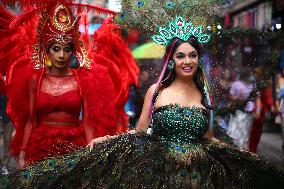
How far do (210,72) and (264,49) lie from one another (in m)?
1.50

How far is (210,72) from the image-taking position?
6.50 metres

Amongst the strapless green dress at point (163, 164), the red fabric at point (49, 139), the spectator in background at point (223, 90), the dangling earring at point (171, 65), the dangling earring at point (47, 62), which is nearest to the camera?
the strapless green dress at point (163, 164)

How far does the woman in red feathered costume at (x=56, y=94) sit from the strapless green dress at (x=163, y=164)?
87 cm

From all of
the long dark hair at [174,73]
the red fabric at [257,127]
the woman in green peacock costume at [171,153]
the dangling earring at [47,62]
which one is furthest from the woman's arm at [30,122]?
the red fabric at [257,127]

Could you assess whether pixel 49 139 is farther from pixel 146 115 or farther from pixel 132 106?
pixel 132 106

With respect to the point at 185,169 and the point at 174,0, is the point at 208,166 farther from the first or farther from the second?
the point at 174,0

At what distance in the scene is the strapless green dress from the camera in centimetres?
448

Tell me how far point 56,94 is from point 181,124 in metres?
1.66

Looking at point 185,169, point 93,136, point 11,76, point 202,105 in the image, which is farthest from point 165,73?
point 11,76

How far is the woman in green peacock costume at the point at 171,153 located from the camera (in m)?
4.50

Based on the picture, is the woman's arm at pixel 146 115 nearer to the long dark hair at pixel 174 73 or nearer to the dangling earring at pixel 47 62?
the long dark hair at pixel 174 73

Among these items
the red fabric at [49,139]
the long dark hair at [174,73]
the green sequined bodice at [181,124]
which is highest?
the long dark hair at [174,73]

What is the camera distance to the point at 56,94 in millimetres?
5887

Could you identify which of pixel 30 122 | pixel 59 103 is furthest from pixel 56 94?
pixel 30 122
